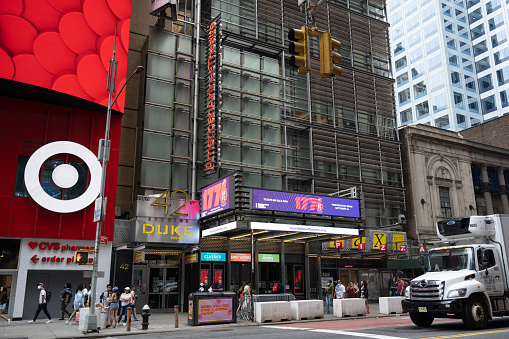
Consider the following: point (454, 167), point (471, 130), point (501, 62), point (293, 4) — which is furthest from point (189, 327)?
point (501, 62)

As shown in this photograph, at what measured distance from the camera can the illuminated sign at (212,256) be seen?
92.8 feet

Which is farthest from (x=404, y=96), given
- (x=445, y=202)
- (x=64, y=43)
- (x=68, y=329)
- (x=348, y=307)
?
(x=68, y=329)

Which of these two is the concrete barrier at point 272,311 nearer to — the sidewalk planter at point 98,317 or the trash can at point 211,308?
the trash can at point 211,308

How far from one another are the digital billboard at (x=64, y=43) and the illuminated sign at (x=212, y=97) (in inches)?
222

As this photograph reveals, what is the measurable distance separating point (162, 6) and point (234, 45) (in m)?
6.35

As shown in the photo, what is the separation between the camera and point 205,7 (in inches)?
1355

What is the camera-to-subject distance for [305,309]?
2067 cm

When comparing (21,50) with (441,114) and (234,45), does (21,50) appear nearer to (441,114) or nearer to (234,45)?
(234,45)

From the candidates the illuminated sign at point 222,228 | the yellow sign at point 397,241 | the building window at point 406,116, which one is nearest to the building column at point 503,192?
the yellow sign at point 397,241

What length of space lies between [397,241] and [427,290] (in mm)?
19747

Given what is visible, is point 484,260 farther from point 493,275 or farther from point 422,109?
point 422,109

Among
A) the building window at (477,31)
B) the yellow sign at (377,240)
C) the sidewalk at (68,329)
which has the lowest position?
the sidewalk at (68,329)

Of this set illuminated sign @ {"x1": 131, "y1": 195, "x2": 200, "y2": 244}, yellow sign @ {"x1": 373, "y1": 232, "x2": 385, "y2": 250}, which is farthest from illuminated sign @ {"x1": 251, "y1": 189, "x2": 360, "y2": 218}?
yellow sign @ {"x1": 373, "y1": 232, "x2": 385, "y2": 250}

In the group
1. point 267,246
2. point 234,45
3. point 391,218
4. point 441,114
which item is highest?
point 441,114
